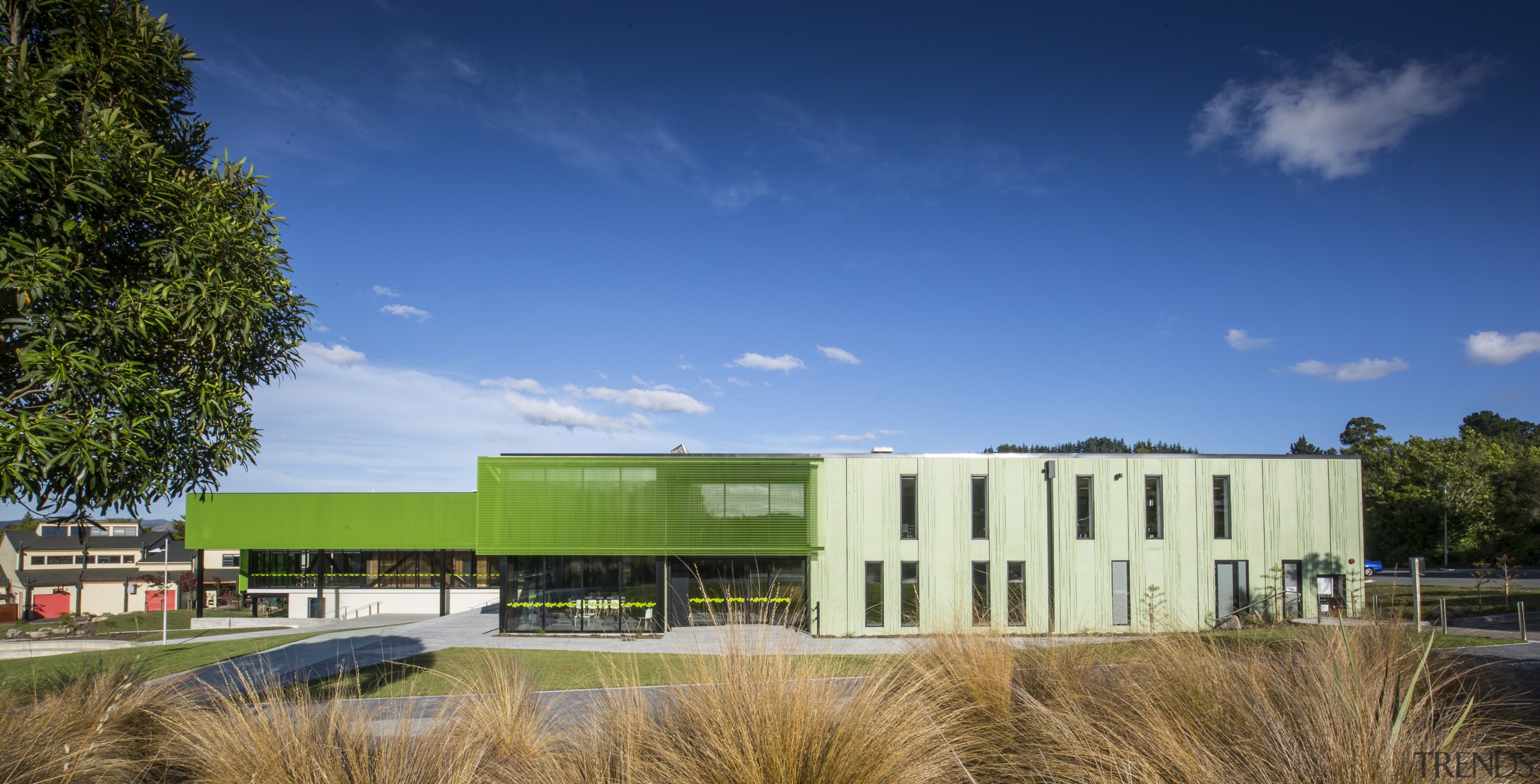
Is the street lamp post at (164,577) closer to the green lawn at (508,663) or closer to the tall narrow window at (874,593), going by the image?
the green lawn at (508,663)

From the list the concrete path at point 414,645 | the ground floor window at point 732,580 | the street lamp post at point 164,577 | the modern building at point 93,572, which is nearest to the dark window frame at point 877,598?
the concrete path at point 414,645

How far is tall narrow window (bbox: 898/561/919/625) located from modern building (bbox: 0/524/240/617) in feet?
105

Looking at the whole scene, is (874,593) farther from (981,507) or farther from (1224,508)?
(1224,508)

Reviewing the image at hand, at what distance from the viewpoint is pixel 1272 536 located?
22000mm

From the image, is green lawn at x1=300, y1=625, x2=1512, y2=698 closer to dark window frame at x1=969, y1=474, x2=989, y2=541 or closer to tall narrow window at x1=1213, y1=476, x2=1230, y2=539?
tall narrow window at x1=1213, y1=476, x2=1230, y2=539

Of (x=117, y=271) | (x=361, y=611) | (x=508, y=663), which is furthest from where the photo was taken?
(x=361, y=611)

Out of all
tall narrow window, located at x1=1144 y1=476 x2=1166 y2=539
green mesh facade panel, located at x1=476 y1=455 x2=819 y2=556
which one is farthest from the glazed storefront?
tall narrow window, located at x1=1144 y1=476 x2=1166 y2=539

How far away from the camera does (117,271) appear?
331 inches

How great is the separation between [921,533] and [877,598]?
218 centimetres

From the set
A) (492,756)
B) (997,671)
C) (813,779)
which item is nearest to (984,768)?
(997,671)

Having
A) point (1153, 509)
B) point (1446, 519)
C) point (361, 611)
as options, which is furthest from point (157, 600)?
point (1446, 519)

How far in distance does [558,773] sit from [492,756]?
4.03ft

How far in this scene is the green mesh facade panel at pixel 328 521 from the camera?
90.9ft

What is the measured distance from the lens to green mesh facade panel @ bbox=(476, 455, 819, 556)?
21234 mm
